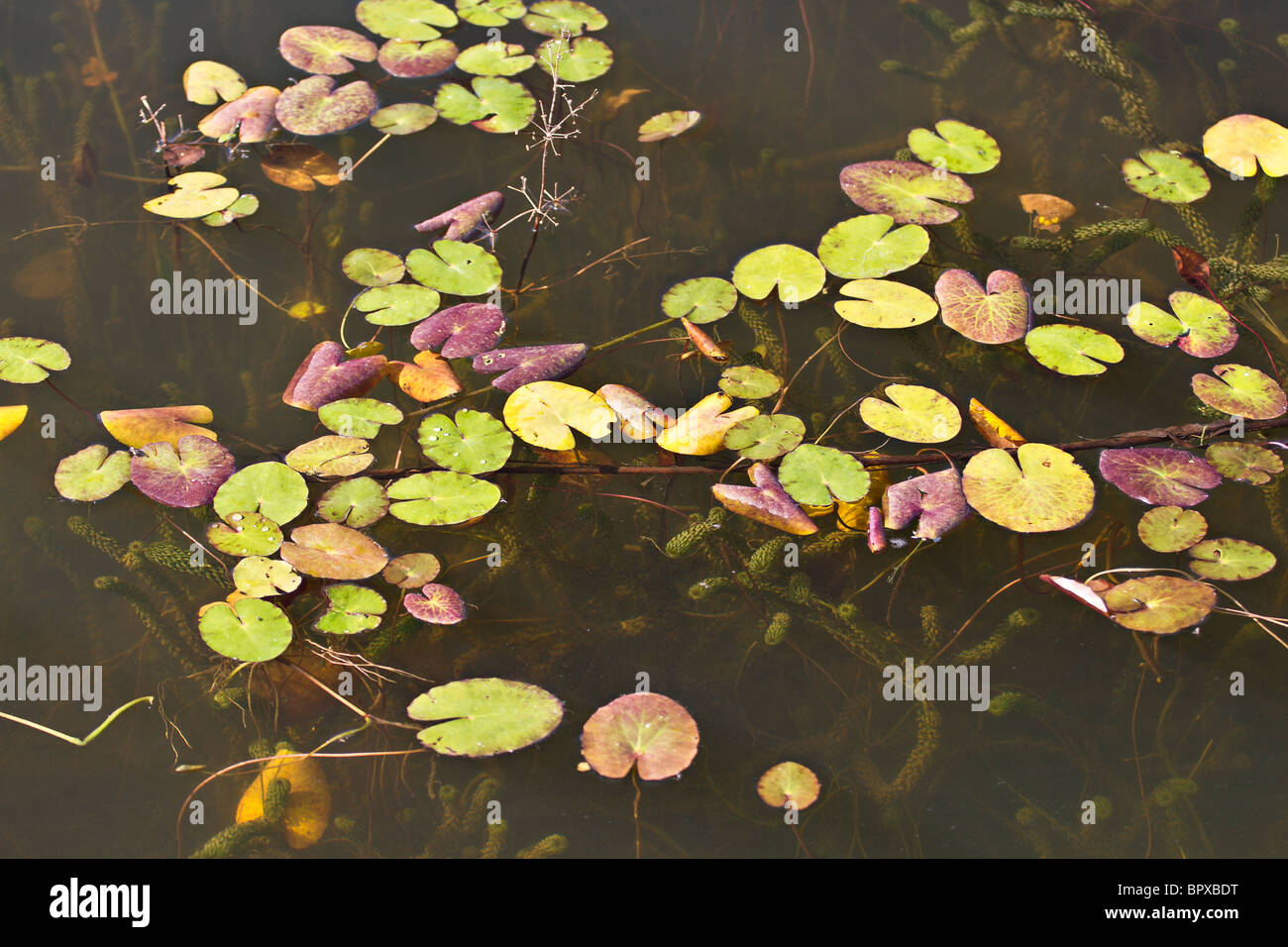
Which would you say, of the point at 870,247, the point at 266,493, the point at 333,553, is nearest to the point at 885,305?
the point at 870,247

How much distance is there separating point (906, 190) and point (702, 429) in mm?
1284

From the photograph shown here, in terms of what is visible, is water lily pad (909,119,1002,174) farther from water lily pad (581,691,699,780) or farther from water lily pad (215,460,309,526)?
water lily pad (215,460,309,526)

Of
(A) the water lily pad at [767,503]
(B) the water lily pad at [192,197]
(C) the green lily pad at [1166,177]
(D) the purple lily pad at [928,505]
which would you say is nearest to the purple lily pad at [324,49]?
(B) the water lily pad at [192,197]

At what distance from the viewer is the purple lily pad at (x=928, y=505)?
253 cm

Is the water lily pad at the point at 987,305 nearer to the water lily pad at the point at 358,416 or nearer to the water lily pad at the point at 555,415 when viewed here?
the water lily pad at the point at 555,415

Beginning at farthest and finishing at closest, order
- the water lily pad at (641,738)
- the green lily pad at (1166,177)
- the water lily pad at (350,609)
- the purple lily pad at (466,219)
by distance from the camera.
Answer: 1. the green lily pad at (1166,177)
2. the purple lily pad at (466,219)
3. the water lily pad at (350,609)
4. the water lily pad at (641,738)

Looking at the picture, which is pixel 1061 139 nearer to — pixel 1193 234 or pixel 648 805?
pixel 1193 234

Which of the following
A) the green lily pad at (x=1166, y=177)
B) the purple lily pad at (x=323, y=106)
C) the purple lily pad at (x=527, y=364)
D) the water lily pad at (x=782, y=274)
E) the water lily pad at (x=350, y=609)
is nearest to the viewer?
the water lily pad at (x=350, y=609)

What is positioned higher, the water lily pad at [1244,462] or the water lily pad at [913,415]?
the water lily pad at [913,415]

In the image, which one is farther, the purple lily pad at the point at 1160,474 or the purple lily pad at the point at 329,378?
the purple lily pad at the point at 329,378

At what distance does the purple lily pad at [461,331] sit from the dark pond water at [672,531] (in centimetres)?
9

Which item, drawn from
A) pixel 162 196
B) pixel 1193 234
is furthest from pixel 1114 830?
pixel 162 196

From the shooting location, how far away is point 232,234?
10.4 ft

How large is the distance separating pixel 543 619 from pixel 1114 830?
61.0 inches
